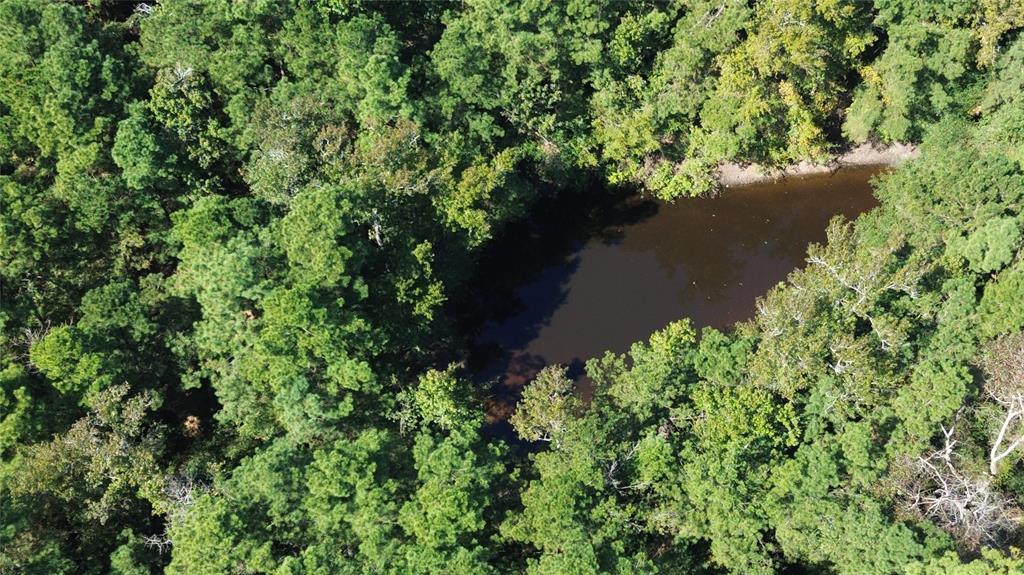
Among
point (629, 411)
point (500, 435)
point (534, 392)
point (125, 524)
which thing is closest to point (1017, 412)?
point (629, 411)

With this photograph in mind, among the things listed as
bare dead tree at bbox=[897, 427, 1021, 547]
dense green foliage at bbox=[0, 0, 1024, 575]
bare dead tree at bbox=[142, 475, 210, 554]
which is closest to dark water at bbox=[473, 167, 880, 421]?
dense green foliage at bbox=[0, 0, 1024, 575]

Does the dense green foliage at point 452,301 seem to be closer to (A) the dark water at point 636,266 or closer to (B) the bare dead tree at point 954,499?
(B) the bare dead tree at point 954,499

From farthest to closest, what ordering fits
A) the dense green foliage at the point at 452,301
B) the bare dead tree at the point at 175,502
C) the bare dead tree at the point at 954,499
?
the bare dead tree at the point at 175,502 → the dense green foliage at the point at 452,301 → the bare dead tree at the point at 954,499

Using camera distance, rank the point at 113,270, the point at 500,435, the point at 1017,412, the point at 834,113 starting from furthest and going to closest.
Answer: the point at 834,113 < the point at 500,435 < the point at 113,270 < the point at 1017,412

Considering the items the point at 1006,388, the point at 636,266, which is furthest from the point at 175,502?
the point at 1006,388

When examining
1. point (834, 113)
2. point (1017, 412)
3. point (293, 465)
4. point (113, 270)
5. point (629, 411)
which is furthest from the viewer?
point (834, 113)

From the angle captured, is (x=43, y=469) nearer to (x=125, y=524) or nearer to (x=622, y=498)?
(x=125, y=524)

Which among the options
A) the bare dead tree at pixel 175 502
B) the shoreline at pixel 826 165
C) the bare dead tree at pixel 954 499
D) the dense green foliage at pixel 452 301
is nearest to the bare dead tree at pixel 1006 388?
the dense green foliage at pixel 452 301
